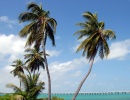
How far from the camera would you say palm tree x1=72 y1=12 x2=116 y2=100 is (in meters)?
37.1

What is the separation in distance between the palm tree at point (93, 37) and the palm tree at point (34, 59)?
929 inches

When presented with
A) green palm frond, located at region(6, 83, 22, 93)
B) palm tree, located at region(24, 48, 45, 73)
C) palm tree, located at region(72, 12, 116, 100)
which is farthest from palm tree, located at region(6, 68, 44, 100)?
palm tree, located at region(24, 48, 45, 73)

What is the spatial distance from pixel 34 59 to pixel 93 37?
25.7 meters

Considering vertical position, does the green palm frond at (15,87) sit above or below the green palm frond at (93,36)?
below

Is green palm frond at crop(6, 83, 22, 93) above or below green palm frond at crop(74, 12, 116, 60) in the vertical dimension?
below

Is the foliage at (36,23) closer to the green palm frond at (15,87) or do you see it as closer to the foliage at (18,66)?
the green palm frond at (15,87)

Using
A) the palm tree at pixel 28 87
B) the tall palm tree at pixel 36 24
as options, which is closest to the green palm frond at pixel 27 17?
the tall palm tree at pixel 36 24

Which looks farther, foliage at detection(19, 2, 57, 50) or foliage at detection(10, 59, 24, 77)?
foliage at detection(10, 59, 24, 77)

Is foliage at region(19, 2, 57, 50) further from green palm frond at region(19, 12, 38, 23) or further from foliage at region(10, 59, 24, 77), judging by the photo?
foliage at region(10, 59, 24, 77)

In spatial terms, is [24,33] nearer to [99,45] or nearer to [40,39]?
[40,39]

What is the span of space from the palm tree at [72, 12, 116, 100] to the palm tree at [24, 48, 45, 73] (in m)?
23.6

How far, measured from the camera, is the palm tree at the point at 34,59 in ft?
200

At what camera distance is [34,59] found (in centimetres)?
Answer: 6084

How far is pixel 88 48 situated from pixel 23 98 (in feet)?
36.9
